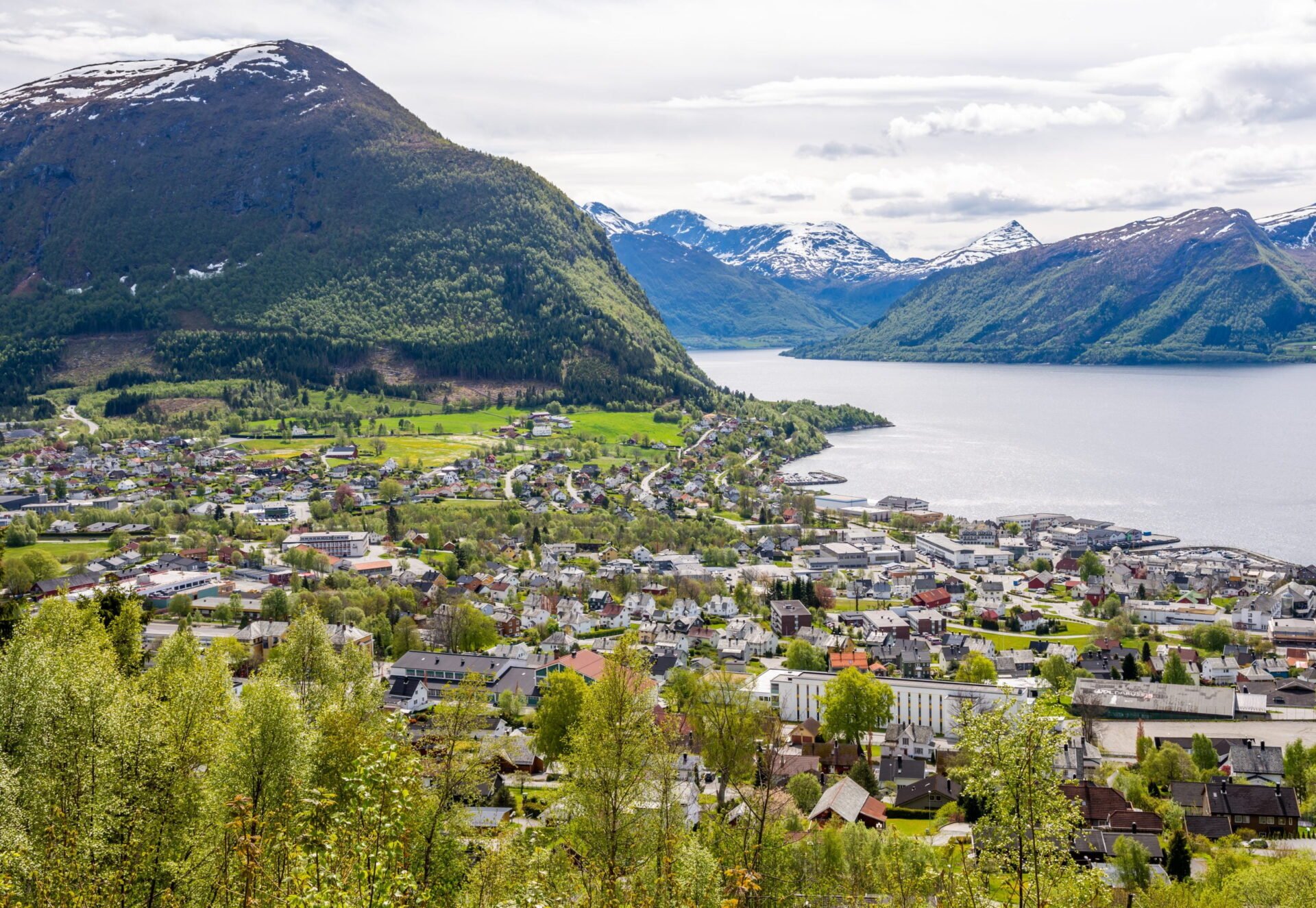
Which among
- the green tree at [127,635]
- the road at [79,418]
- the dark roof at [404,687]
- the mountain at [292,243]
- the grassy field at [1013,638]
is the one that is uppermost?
the mountain at [292,243]

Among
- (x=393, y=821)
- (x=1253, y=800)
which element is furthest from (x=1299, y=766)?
(x=393, y=821)

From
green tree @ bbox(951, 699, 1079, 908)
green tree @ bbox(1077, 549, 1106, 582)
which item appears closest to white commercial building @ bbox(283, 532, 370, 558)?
green tree @ bbox(1077, 549, 1106, 582)

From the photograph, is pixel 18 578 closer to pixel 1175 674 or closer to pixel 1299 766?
pixel 1175 674

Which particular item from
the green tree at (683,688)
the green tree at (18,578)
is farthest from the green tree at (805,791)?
the green tree at (18,578)

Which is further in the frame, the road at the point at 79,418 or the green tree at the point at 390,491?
the road at the point at 79,418

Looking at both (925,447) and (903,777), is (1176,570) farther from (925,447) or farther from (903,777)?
(925,447)

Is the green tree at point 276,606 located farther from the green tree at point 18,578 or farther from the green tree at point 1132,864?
the green tree at point 1132,864

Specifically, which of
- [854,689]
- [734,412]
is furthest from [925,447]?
[854,689]

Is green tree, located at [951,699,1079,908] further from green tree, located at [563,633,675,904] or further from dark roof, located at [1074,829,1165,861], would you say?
dark roof, located at [1074,829,1165,861]
